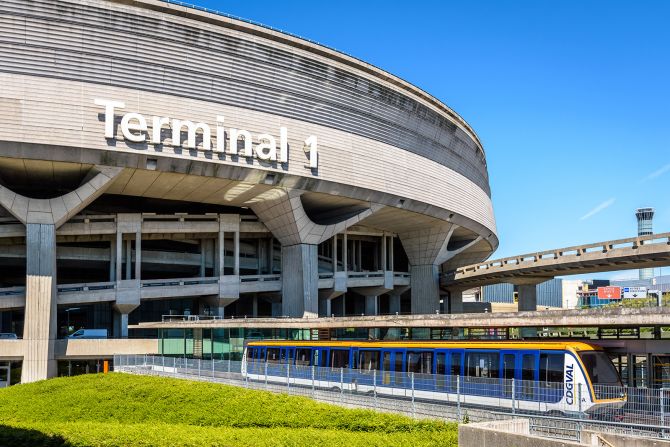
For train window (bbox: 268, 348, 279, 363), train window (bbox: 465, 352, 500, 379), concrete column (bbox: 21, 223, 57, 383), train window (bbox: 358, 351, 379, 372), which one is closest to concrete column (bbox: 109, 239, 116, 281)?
concrete column (bbox: 21, 223, 57, 383)

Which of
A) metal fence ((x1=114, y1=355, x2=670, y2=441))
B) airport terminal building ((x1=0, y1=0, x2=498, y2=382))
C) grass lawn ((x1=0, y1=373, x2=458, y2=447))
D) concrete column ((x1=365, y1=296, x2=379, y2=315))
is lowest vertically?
grass lawn ((x1=0, y1=373, x2=458, y2=447))

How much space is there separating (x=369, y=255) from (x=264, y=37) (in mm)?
39491

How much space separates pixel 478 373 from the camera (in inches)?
1013

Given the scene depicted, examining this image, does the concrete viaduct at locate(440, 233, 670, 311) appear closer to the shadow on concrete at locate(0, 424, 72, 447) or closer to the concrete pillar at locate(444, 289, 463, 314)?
the concrete pillar at locate(444, 289, 463, 314)

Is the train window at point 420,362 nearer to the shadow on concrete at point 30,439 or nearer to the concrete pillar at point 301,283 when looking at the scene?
the shadow on concrete at point 30,439

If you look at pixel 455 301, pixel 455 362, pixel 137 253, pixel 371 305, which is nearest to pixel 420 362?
pixel 455 362

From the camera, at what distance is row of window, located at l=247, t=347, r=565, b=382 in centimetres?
2366

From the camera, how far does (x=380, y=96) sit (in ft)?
205

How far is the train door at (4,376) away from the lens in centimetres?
5036

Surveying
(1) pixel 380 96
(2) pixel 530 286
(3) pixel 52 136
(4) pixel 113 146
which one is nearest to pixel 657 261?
(2) pixel 530 286

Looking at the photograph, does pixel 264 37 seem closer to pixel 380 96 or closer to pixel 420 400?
pixel 380 96

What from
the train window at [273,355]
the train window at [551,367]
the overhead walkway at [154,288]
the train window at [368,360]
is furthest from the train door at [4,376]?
the train window at [551,367]

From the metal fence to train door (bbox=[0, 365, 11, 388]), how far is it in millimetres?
26257

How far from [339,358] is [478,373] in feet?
25.1
